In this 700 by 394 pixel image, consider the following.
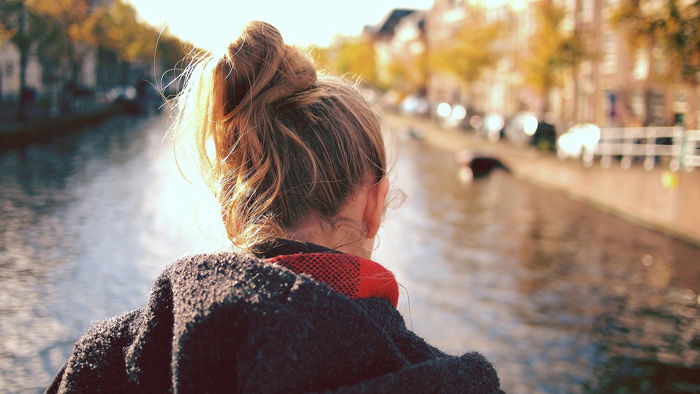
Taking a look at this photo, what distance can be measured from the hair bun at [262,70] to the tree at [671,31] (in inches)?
620

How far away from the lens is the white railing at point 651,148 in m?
17.2

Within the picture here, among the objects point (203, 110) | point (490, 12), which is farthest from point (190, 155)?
point (490, 12)

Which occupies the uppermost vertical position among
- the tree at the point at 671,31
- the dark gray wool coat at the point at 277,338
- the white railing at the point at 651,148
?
the tree at the point at 671,31

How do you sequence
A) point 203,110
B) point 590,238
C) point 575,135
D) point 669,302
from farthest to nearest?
point 575,135
point 590,238
point 669,302
point 203,110

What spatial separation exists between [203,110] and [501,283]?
38.5 feet

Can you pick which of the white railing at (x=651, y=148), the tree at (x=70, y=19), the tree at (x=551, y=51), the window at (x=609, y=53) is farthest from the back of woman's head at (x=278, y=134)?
the window at (x=609, y=53)

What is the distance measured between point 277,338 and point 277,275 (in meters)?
0.10

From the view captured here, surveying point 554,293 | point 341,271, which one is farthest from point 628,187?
point 341,271

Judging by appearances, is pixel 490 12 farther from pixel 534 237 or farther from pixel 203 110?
pixel 203 110

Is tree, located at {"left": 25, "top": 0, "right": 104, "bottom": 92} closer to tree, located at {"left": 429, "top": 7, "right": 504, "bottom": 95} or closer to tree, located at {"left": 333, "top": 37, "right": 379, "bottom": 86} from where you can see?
tree, located at {"left": 429, "top": 7, "right": 504, "bottom": 95}

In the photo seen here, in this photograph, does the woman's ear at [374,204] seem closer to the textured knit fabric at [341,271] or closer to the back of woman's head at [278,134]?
the back of woman's head at [278,134]

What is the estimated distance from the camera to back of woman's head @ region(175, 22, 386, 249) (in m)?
1.34

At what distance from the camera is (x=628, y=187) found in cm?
1908

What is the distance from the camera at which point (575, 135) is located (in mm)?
27141
